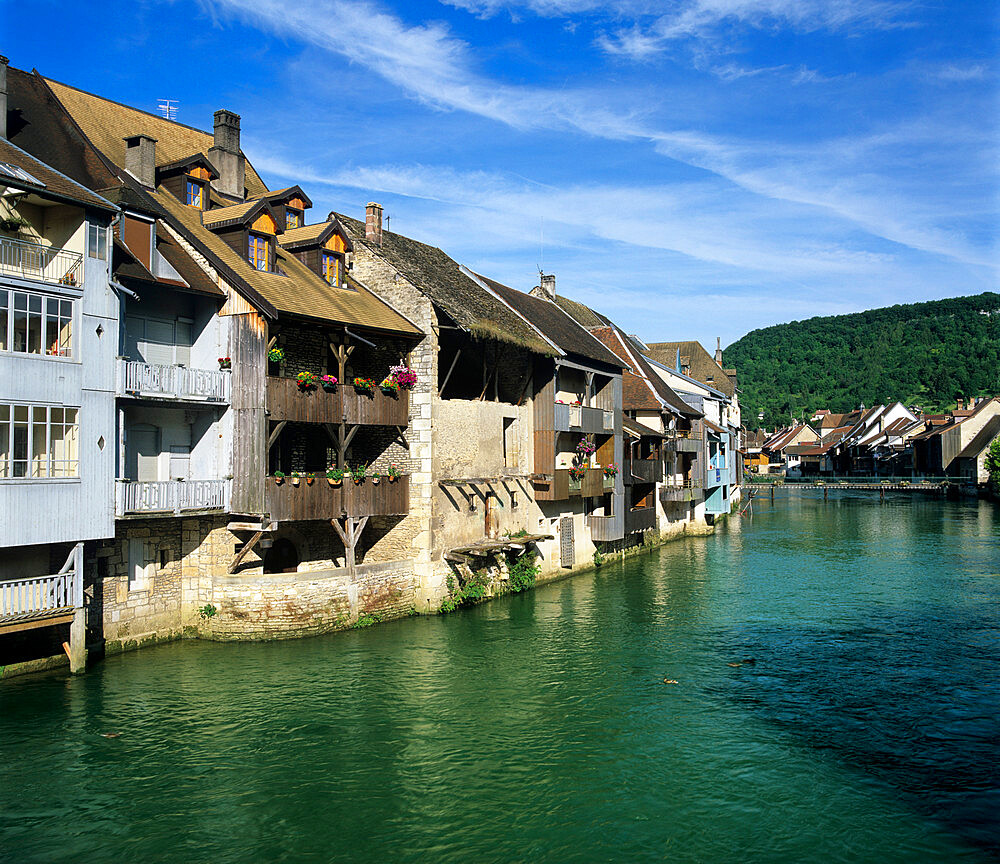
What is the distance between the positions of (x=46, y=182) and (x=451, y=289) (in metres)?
13.6

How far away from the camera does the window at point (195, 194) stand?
2378 centimetres

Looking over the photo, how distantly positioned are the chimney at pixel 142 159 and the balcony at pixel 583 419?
15.4 meters

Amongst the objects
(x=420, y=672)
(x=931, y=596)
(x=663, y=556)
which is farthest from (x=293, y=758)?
(x=663, y=556)

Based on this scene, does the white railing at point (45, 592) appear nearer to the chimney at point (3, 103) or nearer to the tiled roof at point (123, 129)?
the chimney at point (3, 103)

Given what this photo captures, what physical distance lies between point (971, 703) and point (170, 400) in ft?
61.7

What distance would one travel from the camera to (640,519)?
38.3 metres

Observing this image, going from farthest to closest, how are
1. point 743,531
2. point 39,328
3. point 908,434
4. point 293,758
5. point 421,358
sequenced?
point 908,434 < point 743,531 < point 421,358 < point 39,328 < point 293,758

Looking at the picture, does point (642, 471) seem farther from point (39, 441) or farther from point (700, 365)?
point (700, 365)

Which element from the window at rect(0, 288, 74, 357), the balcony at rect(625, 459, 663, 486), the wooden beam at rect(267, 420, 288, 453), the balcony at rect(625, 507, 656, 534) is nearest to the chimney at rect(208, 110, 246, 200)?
the wooden beam at rect(267, 420, 288, 453)

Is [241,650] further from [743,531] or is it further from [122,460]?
[743,531]

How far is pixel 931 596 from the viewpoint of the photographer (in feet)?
96.3

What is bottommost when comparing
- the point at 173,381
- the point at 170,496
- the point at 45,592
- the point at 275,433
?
the point at 45,592

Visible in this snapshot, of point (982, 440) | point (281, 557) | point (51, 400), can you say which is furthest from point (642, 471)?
point (982, 440)

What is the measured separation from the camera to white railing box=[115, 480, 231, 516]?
18.4m
